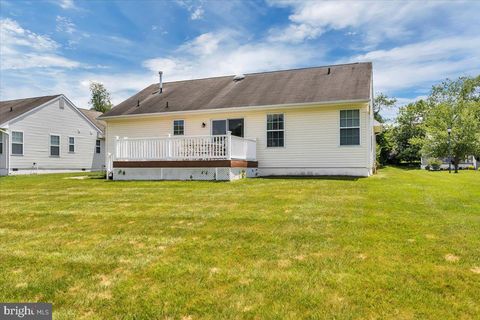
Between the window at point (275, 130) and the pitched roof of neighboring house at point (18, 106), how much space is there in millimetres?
16395

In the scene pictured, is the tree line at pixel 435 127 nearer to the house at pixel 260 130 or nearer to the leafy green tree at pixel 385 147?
the leafy green tree at pixel 385 147

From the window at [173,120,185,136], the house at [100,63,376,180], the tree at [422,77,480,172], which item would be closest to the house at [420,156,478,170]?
the tree at [422,77,480,172]

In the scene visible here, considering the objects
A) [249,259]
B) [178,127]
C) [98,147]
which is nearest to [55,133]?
[98,147]

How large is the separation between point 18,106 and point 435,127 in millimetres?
35294

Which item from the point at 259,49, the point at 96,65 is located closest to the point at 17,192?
the point at 259,49

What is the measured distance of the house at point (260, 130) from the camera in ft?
43.0

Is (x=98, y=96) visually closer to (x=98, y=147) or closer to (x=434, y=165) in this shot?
(x=98, y=147)

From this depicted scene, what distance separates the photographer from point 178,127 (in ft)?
54.3

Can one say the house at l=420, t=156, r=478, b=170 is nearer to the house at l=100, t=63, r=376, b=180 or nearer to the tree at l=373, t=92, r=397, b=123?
the tree at l=373, t=92, r=397, b=123

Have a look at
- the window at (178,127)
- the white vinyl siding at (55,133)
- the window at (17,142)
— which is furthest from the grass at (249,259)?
the white vinyl siding at (55,133)

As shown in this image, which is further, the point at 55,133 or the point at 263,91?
the point at 55,133

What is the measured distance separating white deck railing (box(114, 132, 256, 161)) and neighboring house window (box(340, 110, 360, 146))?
3.86 m

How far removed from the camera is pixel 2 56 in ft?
70.2

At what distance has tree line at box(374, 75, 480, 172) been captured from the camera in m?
29.9
